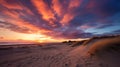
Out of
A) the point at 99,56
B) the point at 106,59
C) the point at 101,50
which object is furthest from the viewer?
the point at 101,50

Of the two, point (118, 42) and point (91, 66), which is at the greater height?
point (118, 42)

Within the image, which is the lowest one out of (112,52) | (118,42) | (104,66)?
(104,66)

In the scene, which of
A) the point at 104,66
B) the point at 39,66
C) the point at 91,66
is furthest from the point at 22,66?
the point at 104,66

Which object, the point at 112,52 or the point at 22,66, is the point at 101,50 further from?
A: the point at 22,66

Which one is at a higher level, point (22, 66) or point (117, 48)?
point (117, 48)

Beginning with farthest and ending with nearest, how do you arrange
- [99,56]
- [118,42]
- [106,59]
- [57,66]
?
1. [118,42]
2. [99,56]
3. [106,59]
4. [57,66]

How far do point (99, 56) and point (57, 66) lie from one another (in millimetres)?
3762

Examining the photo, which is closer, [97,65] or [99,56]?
[97,65]

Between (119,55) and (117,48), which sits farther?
(117,48)

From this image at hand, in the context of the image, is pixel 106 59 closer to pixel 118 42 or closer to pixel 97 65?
pixel 97 65

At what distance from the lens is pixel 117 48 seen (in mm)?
9469

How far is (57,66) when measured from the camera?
23.9ft

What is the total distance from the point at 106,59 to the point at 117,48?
245 cm

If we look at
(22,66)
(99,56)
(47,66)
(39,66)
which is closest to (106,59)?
(99,56)
